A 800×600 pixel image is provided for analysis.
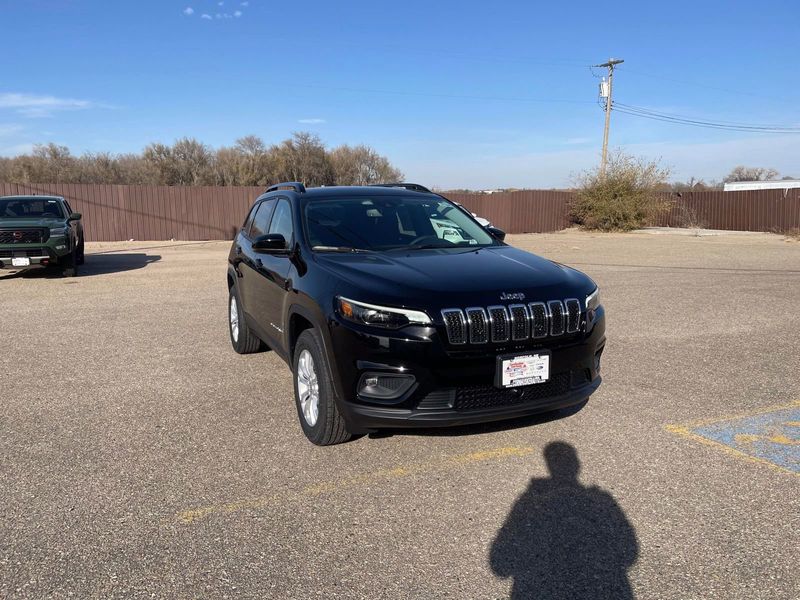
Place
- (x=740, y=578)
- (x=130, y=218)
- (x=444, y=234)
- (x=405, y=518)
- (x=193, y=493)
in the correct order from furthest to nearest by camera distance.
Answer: (x=130, y=218), (x=444, y=234), (x=193, y=493), (x=405, y=518), (x=740, y=578)

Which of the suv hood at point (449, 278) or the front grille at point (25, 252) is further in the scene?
the front grille at point (25, 252)

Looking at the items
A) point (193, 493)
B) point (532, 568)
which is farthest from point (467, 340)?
point (193, 493)

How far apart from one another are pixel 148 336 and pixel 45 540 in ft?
15.0

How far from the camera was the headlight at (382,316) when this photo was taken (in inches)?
138

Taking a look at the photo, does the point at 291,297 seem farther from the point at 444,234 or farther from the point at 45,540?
the point at 45,540

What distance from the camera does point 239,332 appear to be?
6.33 m

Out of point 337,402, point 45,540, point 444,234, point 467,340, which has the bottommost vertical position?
point 45,540

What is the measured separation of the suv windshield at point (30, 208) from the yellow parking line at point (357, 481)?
11.5 metres

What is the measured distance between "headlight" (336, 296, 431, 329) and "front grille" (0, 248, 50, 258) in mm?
10575

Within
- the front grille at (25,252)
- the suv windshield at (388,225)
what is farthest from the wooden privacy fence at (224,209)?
the suv windshield at (388,225)

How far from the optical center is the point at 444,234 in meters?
5.10

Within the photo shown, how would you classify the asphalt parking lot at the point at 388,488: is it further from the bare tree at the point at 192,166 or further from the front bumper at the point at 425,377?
the bare tree at the point at 192,166

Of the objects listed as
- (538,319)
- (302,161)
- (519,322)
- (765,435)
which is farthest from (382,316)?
(302,161)

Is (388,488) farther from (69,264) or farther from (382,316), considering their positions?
(69,264)
